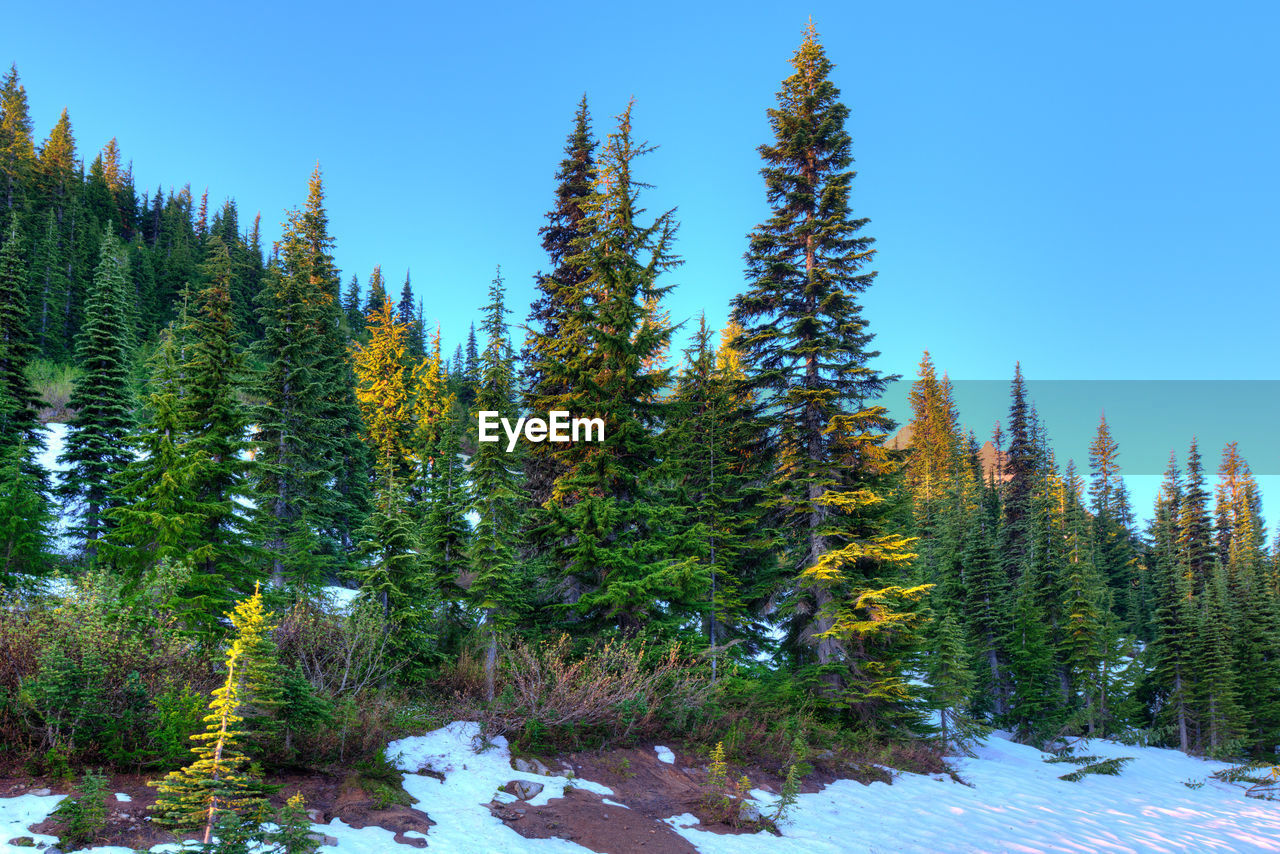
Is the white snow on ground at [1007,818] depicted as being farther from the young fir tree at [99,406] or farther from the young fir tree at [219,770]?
the young fir tree at [99,406]

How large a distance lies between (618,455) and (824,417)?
5979 mm

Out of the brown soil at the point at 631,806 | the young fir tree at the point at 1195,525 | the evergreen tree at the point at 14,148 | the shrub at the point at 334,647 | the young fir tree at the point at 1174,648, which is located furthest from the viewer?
the evergreen tree at the point at 14,148

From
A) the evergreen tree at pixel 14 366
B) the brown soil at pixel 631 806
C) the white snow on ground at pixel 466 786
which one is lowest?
the brown soil at pixel 631 806

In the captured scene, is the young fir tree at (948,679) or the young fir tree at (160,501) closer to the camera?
the young fir tree at (160,501)

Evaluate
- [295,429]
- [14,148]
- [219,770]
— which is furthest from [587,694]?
[14,148]

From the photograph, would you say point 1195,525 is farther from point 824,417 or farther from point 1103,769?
point 824,417

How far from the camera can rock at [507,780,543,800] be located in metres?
9.85

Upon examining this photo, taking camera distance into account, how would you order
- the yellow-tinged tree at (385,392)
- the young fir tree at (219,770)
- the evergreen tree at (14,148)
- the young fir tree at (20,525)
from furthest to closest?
the evergreen tree at (14,148)
the yellow-tinged tree at (385,392)
the young fir tree at (20,525)
the young fir tree at (219,770)

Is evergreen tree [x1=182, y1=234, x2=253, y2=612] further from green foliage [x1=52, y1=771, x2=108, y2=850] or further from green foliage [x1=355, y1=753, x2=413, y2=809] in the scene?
green foliage [x1=52, y1=771, x2=108, y2=850]

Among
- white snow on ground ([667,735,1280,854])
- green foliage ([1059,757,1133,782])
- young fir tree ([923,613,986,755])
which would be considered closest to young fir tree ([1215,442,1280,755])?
green foliage ([1059,757,1133,782])

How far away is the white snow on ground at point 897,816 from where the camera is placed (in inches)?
320

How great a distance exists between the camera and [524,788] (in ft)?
32.9

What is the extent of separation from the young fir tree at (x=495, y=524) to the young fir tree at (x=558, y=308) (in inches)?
35.0

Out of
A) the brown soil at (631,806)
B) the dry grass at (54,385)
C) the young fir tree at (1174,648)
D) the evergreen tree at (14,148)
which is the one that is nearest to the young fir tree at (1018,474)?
the young fir tree at (1174,648)
